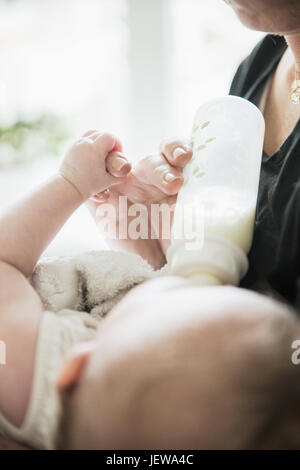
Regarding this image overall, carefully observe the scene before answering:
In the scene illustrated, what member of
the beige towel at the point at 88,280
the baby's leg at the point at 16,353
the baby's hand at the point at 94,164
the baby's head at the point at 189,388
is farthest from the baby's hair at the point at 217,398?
the baby's hand at the point at 94,164

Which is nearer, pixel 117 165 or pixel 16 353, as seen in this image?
pixel 16 353

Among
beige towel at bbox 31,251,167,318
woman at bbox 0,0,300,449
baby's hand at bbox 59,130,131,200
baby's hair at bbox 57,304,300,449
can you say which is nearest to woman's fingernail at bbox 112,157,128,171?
baby's hand at bbox 59,130,131,200

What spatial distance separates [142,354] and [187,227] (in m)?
0.18

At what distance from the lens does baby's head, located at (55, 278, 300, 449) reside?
371mm

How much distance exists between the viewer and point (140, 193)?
76cm

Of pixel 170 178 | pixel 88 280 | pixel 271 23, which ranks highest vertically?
pixel 271 23

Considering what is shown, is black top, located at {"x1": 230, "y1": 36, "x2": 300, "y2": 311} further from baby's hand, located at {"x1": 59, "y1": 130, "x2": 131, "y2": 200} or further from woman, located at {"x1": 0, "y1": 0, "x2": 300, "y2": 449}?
baby's hand, located at {"x1": 59, "y1": 130, "x2": 131, "y2": 200}

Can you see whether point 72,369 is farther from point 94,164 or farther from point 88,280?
point 94,164

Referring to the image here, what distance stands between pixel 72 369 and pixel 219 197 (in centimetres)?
25

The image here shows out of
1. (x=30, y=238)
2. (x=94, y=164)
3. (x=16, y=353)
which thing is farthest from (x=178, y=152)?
(x=16, y=353)

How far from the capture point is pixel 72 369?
0.39m

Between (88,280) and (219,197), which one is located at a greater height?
(219,197)

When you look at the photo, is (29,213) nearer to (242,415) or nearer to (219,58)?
(242,415)

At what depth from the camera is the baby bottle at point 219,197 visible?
1.62 feet
